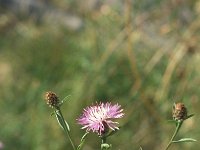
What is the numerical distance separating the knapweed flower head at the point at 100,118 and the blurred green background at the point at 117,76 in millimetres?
2070

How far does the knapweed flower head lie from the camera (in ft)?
3.57

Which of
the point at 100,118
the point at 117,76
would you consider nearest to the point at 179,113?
the point at 100,118

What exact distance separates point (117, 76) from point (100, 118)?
286 centimetres

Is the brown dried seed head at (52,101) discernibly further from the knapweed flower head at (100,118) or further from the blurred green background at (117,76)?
the blurred green background at (117,76)

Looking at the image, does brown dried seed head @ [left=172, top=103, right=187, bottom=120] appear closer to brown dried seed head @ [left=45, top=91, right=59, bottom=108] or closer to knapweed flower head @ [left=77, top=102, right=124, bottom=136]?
knapweed flower head @ [left=77, top=102, right=124, bottom=136]

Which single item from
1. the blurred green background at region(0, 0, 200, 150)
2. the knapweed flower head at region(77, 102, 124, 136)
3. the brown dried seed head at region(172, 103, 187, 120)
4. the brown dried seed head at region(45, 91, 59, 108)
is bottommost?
the brown dried seed head at region(172, 103, 187, 120)

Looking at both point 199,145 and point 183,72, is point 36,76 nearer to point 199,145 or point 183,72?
point 183,72

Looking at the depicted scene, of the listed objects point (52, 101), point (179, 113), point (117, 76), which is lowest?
point (179, 113)

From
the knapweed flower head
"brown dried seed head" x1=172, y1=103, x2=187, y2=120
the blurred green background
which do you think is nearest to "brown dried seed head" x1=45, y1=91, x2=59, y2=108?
the knapweed flower head

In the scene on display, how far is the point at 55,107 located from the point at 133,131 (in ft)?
8.59

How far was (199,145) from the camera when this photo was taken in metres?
3.41

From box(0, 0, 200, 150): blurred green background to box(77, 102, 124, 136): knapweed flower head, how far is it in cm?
207

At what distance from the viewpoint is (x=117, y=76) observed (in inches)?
156

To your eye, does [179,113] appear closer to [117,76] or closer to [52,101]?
[52,101]
